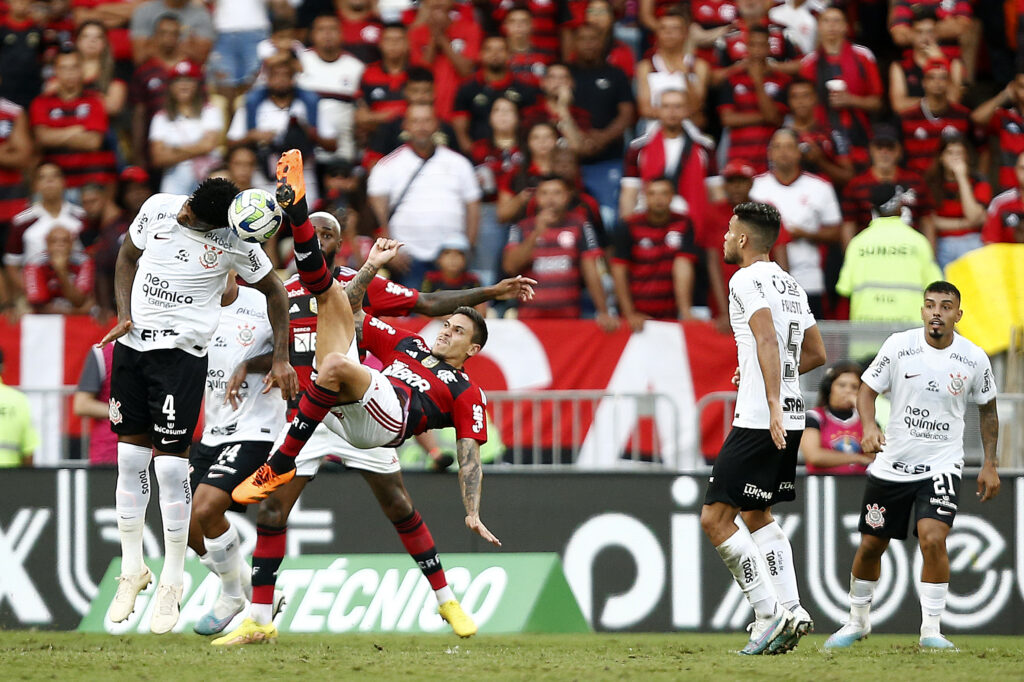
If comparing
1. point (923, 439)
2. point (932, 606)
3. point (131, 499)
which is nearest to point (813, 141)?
point (923, 439)

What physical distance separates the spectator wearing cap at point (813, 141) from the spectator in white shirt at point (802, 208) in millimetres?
477

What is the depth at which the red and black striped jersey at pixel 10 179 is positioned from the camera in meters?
15.7

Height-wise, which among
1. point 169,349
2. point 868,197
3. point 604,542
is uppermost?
point 868,197

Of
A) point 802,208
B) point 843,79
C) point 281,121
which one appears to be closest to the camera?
point 802,208

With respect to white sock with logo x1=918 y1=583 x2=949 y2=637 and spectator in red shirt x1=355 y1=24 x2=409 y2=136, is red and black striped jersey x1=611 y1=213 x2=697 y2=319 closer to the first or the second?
spectator in red shirt x1=355 y1=24 x2=409 y2=136

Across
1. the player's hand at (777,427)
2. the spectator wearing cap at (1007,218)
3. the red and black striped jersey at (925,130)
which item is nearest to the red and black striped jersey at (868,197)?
the red and black striped jersey at (925,130)

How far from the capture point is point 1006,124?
15234mm

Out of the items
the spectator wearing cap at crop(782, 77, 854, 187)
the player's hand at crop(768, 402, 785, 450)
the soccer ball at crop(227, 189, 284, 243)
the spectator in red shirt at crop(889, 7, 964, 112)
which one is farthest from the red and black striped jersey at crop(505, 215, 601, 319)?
the player's hand at crop(768, 402, 785, 450)

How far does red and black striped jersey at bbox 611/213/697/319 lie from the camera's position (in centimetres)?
1372

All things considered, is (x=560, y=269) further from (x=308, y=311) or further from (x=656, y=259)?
(x=308, y=311)

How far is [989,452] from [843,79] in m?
6.59

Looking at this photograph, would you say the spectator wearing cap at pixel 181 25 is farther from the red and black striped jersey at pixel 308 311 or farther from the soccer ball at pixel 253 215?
the soccer ball at pixel 253 215

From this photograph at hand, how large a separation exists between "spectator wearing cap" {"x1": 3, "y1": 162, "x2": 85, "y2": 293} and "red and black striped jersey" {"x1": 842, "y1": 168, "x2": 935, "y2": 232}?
300 inches

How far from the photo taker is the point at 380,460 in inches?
387
